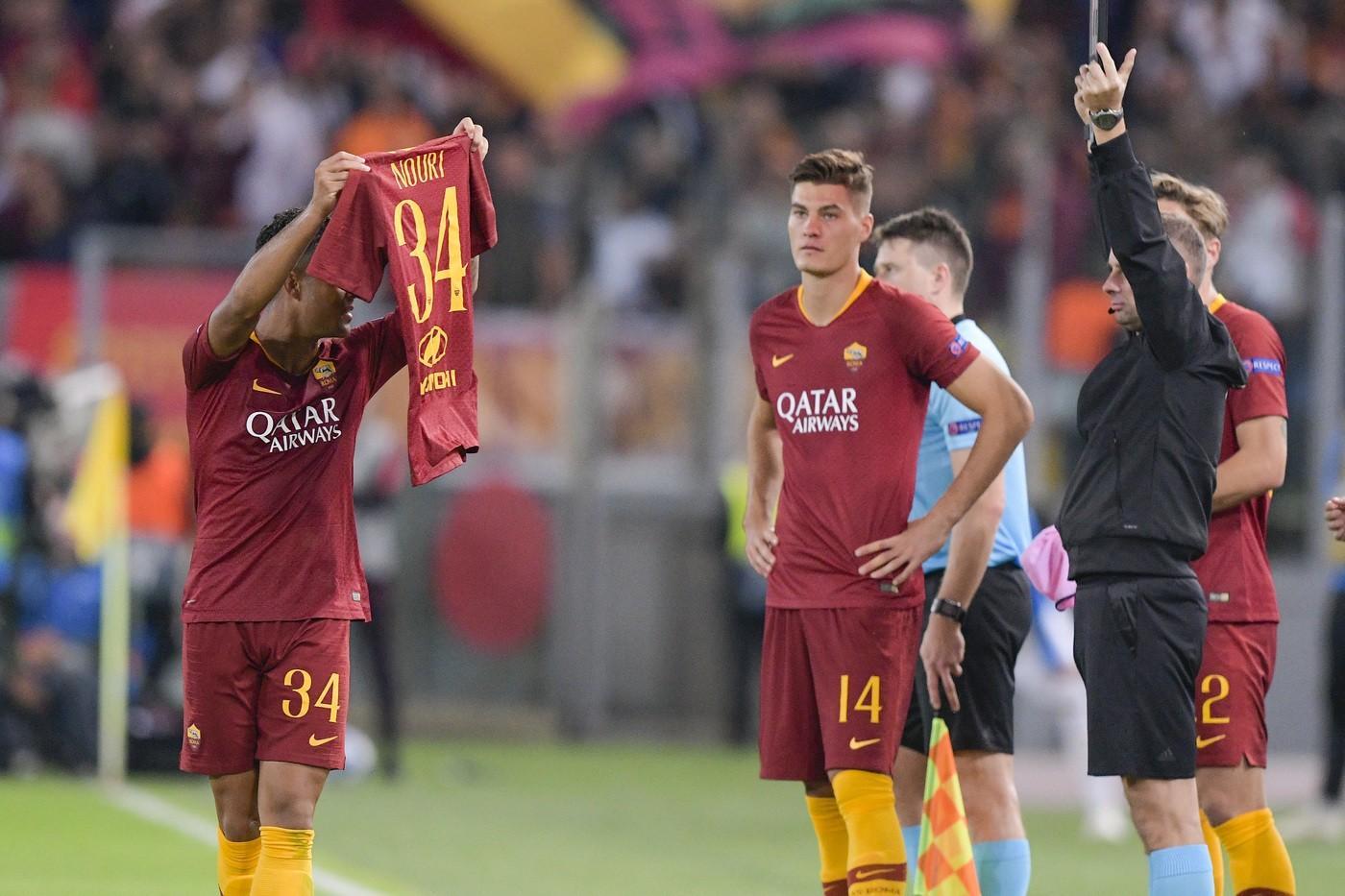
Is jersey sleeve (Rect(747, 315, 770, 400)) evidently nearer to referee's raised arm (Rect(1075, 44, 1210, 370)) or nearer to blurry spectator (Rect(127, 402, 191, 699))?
referee's raised arm (Rect(1075, 44, 1210, 370))

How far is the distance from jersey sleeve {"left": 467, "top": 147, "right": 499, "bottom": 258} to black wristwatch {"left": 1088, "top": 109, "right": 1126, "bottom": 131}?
1797mm

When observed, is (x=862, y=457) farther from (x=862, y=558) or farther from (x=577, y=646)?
(x=577, y=646)

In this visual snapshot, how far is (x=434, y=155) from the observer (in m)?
6.41

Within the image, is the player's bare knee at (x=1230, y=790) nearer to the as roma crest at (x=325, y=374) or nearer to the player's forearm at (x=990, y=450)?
the player's forearm at (x=990, y=450)

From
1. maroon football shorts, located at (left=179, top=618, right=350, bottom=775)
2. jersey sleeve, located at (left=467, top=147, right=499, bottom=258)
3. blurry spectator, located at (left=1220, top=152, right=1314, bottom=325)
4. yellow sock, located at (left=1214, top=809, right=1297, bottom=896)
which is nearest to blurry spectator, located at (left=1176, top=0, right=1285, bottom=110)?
blurry spectator, located at (left=1220, top=152, right=1314, bottom=325)

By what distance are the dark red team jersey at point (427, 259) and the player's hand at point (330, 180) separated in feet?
0.10

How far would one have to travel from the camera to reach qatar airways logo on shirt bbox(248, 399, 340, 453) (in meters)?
6.26

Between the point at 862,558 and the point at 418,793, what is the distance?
6.68 meters

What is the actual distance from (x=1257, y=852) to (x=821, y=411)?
1828 mm

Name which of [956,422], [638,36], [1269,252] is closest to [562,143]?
[638,36]

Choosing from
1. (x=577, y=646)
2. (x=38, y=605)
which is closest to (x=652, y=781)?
(x=577, y=646)

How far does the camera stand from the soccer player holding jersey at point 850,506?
643cm

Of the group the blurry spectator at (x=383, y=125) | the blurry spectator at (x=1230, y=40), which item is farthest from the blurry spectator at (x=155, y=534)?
the blurry spectator at (x=1230, y=40)

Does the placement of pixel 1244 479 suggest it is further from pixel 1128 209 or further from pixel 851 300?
pixel 851 300
